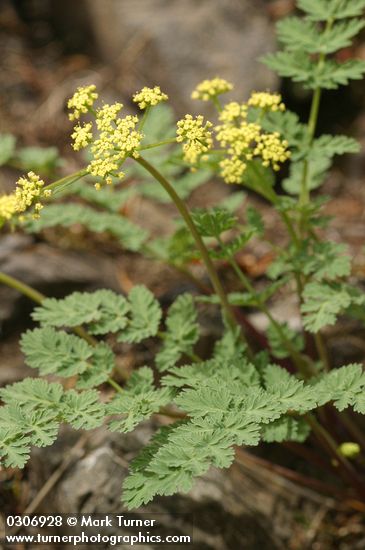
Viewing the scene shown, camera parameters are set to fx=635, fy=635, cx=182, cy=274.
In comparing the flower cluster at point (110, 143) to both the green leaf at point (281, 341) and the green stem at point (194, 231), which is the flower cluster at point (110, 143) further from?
the green leaf at point (281, 341)

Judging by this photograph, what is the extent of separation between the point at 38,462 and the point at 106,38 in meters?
3.17

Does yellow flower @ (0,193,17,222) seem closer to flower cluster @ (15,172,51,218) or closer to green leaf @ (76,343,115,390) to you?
flower cluster @ (15,172,51,218)

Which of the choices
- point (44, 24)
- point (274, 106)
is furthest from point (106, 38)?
point (274, 106)

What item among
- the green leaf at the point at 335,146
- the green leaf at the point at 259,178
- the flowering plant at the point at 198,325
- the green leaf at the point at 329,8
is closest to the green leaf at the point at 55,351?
the flowering plant at the point at 198,325

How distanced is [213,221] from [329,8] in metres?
1.09

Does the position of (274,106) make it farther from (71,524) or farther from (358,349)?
(71,524)

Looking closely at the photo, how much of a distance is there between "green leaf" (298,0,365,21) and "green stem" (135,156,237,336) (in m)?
1.07

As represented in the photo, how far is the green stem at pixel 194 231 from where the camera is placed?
2.01 metres

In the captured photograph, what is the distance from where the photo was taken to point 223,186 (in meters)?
4.27

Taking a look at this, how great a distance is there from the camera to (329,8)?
8.63ft

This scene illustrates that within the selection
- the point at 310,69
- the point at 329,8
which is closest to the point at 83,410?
the point at 310,69

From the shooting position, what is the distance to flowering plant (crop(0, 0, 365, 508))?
1.89m

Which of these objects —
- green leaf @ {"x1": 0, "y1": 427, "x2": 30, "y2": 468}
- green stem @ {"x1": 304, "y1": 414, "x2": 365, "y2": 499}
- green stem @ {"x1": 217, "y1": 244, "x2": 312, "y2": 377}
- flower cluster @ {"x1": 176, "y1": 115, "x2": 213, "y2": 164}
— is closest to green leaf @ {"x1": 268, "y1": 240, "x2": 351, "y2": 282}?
green stem @ {"x1": 217, "y1": 244, "x2": 312, "y2": 377}

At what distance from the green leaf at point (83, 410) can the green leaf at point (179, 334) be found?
389mm
